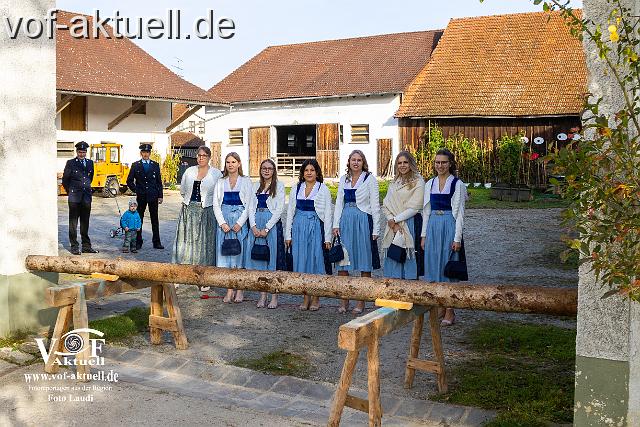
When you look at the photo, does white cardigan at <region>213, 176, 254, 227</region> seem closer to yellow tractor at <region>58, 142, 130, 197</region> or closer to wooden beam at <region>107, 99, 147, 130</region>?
yellow tractor at <region>58, 142, 130, 197</region>

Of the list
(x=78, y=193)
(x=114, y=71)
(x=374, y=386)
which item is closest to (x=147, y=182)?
(x=78, y=193)

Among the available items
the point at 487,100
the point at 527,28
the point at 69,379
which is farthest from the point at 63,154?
the point at 69,379

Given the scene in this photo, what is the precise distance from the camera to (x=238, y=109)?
34.3 m

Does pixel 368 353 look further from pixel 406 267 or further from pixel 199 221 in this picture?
pixel 199 221

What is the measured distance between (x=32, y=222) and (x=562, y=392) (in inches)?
186

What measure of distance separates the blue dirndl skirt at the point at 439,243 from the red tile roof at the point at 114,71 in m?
18.4

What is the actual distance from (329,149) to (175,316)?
25398mm

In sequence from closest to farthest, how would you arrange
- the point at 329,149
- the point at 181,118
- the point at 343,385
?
the point at 343,385 < the point at 181,118 < the point at 329,149

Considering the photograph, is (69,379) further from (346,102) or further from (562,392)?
(346,102)

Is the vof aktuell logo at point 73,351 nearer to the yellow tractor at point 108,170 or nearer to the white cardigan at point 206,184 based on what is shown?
the white cardigan at point 206,184

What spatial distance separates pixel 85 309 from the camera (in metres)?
6.19


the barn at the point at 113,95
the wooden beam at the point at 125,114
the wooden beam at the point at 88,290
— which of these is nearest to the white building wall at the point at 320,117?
the barn at the point at 113,95

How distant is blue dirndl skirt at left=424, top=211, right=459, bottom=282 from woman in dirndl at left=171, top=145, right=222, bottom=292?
278 centimetres

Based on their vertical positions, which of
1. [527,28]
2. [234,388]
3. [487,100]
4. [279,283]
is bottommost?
[234,388]
